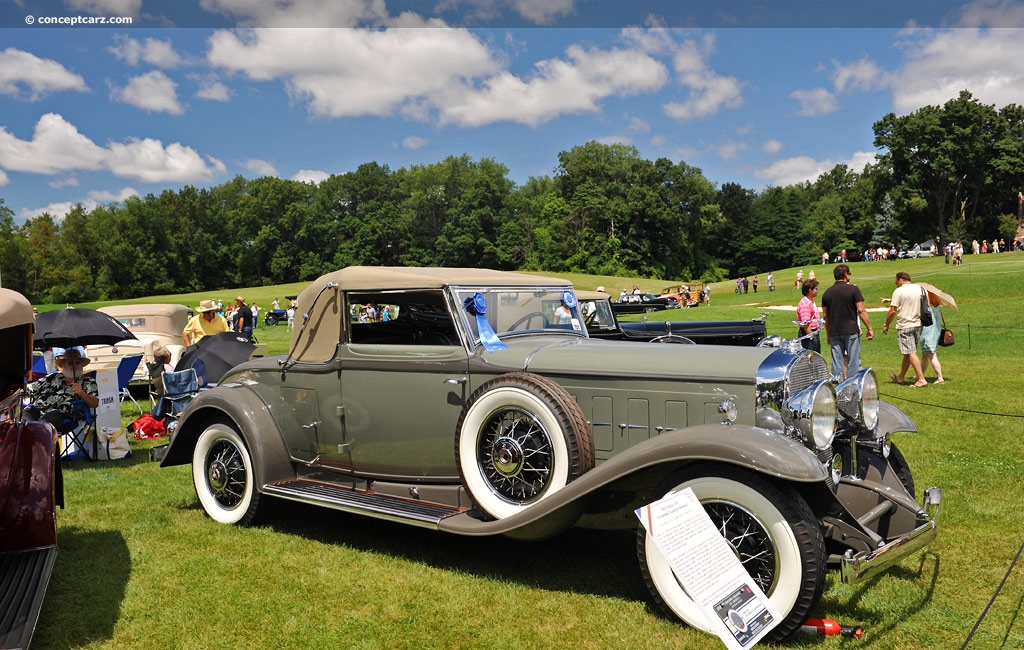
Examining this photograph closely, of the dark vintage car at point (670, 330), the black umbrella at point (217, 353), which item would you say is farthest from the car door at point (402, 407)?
the dark vintage car at point (670, 330)

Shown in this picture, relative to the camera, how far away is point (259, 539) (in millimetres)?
5352

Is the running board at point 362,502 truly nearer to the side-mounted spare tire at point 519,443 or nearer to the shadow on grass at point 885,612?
the side-mounted spare tire at point 519,443

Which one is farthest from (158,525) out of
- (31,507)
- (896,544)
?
(896,544)

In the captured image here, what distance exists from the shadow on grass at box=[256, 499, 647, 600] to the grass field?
0.05 feet

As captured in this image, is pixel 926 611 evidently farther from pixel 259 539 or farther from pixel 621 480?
pixel 259 539

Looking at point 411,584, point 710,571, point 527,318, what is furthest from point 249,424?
point 710,571

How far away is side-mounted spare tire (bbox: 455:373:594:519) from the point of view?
4066 millimetres

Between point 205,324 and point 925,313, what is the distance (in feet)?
Result: 38.6

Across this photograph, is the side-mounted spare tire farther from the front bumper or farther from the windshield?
the front bumper

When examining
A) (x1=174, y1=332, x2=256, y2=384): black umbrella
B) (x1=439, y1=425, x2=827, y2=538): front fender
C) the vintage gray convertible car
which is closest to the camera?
(x1=439, y1=425, x2=827, y2=538): front fender

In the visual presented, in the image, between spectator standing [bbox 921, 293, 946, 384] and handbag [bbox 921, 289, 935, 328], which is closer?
handbag [bbox 921, 289, 935, 328]

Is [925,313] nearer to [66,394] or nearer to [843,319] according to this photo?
[843,319]

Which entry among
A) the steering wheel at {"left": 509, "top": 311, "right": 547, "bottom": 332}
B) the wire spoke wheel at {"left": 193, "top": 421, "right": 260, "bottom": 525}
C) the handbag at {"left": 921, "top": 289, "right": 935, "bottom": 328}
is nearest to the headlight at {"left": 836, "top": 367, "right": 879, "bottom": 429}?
the steering wheel at {"left": 509, "top": 311, "right": 547, "bottom": 332}

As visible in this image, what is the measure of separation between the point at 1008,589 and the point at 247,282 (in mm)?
88440
